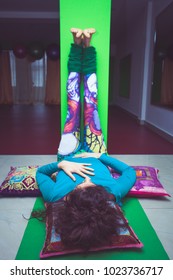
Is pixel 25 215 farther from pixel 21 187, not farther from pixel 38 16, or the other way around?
pixel 38 16

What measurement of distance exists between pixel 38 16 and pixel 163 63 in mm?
3395

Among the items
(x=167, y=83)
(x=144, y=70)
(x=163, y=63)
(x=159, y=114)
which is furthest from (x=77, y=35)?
(x=144, y=70)

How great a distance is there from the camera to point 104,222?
3.51 ft

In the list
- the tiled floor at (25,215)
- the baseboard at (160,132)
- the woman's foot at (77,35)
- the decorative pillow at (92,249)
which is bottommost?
the tiled floor at (25,215)

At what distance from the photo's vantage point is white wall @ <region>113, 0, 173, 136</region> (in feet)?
14.2

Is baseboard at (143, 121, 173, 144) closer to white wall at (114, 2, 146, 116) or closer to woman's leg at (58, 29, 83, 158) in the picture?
white wall at (114, 2, 146, 116)

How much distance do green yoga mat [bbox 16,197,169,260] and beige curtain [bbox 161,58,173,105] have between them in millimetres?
3067

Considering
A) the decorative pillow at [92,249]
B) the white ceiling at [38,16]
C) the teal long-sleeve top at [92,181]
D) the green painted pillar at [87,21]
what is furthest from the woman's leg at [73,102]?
the white ceiling at [38,16]

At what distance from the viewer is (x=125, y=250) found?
1.26 m

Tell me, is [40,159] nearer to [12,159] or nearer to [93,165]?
[12,159]

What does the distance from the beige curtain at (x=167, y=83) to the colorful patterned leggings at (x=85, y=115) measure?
233 centimetres

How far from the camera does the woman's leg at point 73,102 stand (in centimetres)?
225

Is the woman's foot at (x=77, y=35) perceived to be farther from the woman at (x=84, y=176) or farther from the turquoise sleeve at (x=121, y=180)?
the turquoise sleeve at (x=121, y=180)
